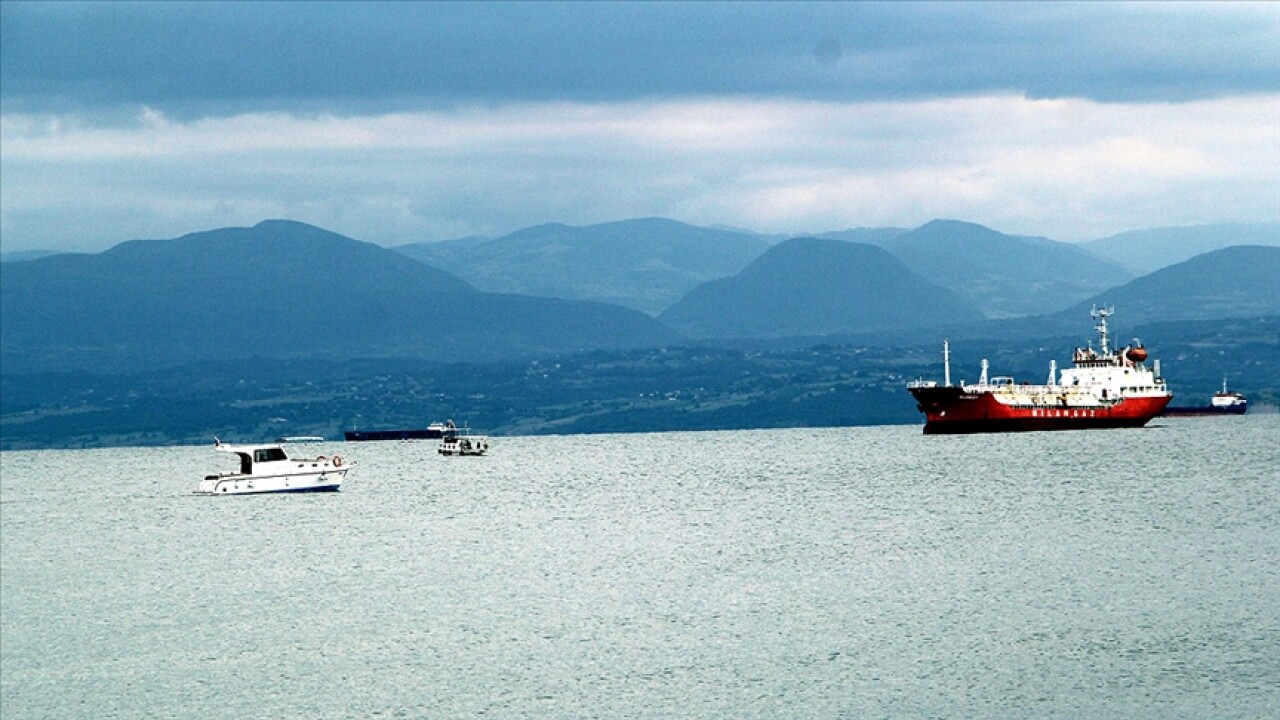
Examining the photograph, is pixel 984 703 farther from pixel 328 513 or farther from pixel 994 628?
pixel 328 513

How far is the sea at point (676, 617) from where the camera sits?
84.2 metres

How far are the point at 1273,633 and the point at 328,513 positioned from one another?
4805 inches

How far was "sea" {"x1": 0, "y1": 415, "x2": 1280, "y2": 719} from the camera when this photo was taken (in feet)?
276

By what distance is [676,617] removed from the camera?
351 ft

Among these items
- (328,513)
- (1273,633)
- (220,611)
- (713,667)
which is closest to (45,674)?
(220,611)

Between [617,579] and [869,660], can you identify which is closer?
[869,660]

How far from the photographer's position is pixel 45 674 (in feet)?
318

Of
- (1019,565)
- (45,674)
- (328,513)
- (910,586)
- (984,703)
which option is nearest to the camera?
(984,703)

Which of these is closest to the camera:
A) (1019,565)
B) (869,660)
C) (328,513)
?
(869,660)

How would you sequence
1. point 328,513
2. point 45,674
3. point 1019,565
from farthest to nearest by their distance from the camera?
point 328,513, point 1019,565, point 45,674

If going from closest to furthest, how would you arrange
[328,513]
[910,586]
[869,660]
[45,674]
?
[869,660] → [45,674] → [910,586] → [328,513]

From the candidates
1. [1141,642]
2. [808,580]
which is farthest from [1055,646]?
[808,580]

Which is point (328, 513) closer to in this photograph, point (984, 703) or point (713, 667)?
point (713, 667)

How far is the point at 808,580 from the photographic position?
122250 mm
